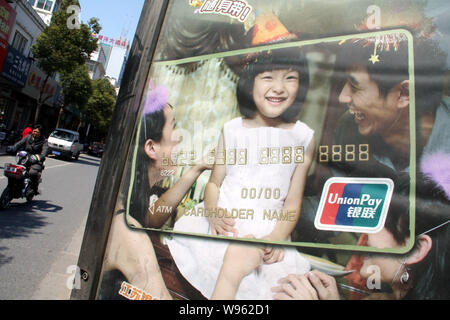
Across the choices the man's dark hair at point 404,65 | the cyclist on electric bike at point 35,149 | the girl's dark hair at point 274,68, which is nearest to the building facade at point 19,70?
the cyclist on electric bike at point 35,149

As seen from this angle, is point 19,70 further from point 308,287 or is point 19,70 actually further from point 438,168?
point 438,168

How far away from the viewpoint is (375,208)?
3.63ft

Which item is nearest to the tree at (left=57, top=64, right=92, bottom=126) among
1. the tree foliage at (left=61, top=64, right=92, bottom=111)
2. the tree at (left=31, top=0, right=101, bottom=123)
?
the tree foliage at (left=61, top=64, right=92, bottom=111)

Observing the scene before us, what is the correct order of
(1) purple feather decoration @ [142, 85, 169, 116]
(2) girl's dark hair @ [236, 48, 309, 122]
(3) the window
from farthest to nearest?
(3) the window < (1) purple feather decoration @ [142, 85, 169, 116] < (2) girl's dark hair @ [236, 48, 309, 122]

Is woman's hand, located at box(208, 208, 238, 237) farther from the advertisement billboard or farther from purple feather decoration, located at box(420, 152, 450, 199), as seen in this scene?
purple feather decoration, located at box(420, 152, 450, 199)

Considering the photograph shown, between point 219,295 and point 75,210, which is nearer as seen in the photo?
point 219,295

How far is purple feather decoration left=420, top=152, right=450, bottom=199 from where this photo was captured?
104 centimetres

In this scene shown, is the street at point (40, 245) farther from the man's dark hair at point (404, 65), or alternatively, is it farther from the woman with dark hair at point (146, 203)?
the man's dark hair at point (404, 65)

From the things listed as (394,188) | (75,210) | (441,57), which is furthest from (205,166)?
(75,210)

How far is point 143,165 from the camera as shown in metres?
1.58

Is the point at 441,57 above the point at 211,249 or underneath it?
above

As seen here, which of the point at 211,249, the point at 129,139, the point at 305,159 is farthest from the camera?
the point at 129,139
